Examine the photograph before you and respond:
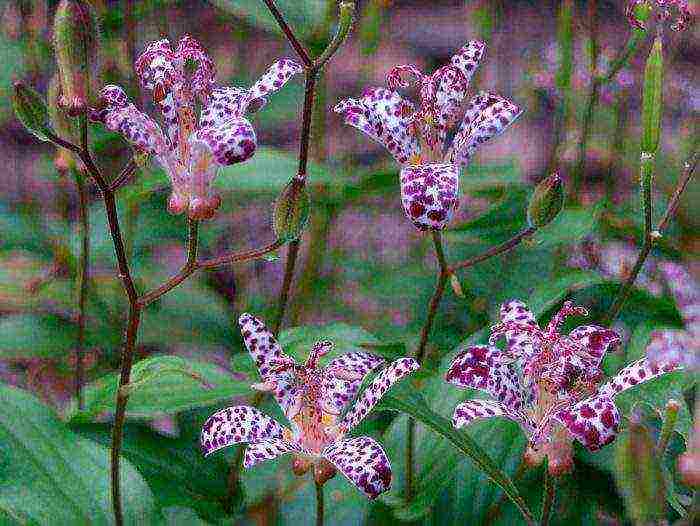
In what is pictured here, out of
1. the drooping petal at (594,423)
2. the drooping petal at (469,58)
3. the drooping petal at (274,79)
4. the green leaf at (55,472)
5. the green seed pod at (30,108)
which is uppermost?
the drooping petal at (469,58)

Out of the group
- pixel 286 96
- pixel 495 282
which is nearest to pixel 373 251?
pixel 286 96

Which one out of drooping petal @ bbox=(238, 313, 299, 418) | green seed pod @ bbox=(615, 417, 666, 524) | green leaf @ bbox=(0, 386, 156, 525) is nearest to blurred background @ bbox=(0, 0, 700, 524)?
green leaf @ bbox=(0, 386, 156, 525)

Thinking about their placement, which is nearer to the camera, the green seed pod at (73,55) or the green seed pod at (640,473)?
the green seed pod at (640,473)

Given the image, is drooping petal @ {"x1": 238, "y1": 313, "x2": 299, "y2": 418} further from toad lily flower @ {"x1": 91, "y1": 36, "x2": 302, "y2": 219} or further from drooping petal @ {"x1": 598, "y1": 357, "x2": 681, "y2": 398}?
drooping petal @ {"x1": 598, "y1": 357, "x2": 681, "y2": 398}

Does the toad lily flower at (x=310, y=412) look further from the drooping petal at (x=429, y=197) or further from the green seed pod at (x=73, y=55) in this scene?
the green seed pod at (x=73, y=55)

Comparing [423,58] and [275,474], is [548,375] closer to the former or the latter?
[275,474]

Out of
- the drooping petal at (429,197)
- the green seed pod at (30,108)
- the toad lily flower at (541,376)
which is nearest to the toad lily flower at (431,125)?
the drooping petal at (429,197)

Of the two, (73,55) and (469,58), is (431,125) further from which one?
(73,55)
